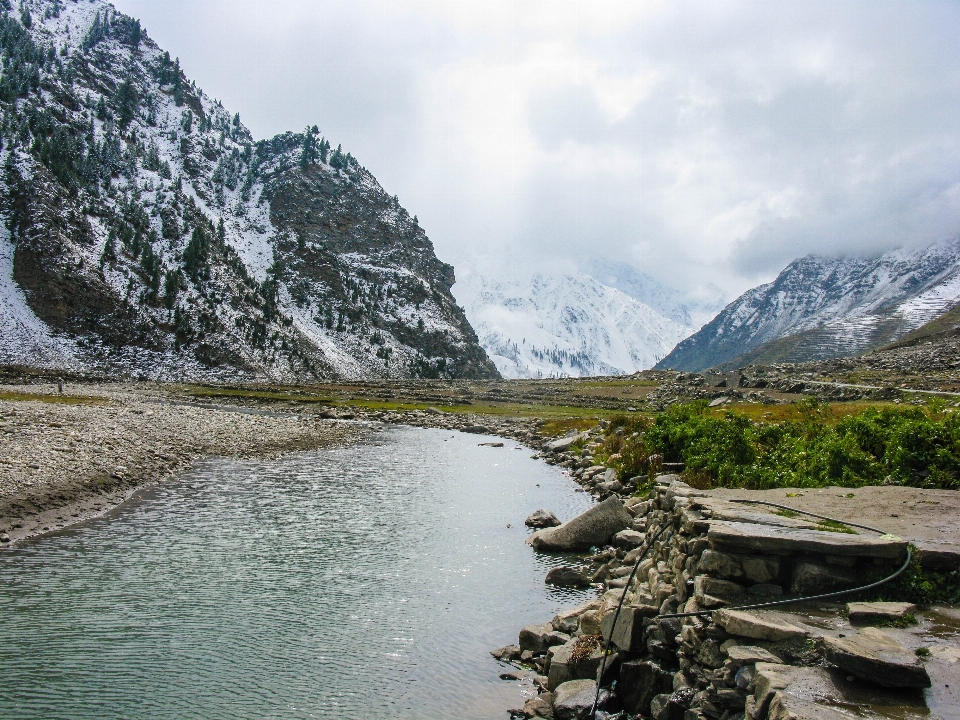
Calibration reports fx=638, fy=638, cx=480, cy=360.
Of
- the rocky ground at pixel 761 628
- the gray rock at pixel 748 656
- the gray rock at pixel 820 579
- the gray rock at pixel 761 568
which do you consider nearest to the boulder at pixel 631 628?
the rocky ground at pixel 761 628

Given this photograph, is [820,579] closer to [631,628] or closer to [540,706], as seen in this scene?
[631,628]

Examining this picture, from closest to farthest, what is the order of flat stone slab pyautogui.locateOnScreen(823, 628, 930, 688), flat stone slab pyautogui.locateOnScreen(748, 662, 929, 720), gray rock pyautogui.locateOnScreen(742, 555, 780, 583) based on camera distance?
flat stone slab pyautogui.locateOnScreen(748, 662, 929, 720) < flat stone slab pyautogui.locateOnScreen(823, 628, 930, 688) < gray rock pyautogui.locateOnScreen(742, 555, 780, 583)

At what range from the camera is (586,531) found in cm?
2584

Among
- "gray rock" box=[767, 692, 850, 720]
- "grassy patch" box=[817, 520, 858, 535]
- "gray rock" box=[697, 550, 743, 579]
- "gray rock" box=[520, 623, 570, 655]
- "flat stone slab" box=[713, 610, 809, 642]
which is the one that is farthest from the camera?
"gray rock" box=[520, 623, 570, 655]

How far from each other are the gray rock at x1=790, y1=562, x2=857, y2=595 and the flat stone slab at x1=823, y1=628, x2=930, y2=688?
2346 millimetres

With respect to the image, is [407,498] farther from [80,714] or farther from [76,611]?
[80,714]

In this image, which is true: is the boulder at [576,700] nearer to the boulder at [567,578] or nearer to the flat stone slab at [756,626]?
the flat stone slab at [756,626]

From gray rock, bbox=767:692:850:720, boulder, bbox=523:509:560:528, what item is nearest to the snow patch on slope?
boulder, bbox=523:509:560:528

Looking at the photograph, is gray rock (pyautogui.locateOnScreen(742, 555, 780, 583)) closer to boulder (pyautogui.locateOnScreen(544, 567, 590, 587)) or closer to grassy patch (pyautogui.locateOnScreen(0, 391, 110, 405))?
boulder (pyautogui.locateOnScreen(544, 567, 590, 587))

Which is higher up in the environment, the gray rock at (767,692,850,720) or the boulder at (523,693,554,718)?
the gray rock at (767,692,850,720)

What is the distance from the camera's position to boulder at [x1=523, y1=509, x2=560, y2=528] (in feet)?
94.8

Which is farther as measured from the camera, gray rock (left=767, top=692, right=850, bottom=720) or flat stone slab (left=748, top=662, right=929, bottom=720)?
flat stone slab (left=748, top=662, right=929, bottom=720)

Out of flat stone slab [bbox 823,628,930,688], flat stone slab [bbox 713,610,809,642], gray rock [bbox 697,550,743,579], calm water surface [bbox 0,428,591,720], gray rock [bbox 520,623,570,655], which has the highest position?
gray rock [bbox 697,550,743,579]

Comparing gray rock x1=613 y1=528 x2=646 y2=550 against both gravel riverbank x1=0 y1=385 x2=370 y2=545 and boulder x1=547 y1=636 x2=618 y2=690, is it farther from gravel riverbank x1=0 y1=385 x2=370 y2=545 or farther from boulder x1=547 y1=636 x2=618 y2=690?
gravel riverbank x1=0 y1=385 x2=370 y2=545
